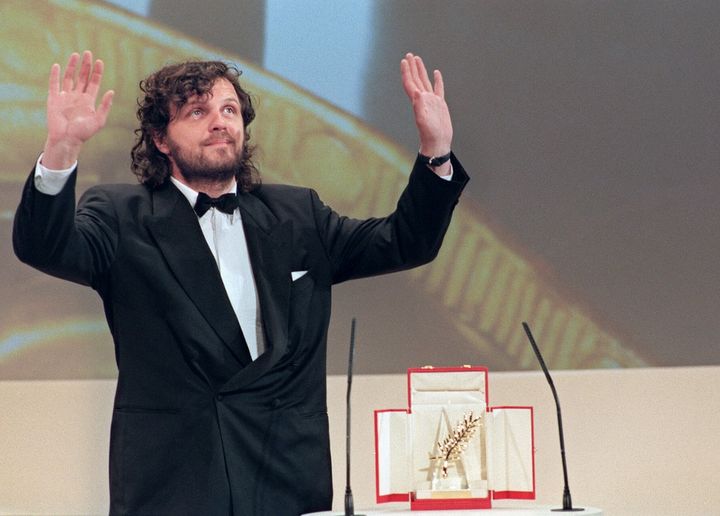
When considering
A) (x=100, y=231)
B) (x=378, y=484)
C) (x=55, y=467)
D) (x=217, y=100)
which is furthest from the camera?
(x=55, y=467)

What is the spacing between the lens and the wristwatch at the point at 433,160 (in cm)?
228

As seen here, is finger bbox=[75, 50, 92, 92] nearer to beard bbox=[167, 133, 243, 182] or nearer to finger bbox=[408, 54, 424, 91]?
beard bbox=[167, 133, 243, 182]

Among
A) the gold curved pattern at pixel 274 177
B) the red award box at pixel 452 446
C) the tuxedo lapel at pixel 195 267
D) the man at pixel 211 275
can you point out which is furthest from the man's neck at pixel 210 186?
the gold curved pattern at pixel 274 177

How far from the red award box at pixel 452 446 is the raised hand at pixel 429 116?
492 millimetres

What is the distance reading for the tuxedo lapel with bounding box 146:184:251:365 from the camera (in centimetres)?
222

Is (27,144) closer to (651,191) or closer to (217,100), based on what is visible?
(217,100)

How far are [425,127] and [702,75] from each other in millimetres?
1588

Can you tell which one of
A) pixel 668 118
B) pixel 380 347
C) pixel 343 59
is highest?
pixel 343 59

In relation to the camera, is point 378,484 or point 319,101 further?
point 319,101

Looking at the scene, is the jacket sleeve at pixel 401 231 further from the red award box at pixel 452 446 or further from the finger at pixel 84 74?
the finger at pixel 84 74

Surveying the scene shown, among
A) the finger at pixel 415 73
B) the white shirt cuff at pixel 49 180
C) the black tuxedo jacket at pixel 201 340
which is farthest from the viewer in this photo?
the finger at pixel 415 73

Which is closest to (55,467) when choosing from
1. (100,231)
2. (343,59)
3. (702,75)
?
(100,231)

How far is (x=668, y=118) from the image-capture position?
3.44m

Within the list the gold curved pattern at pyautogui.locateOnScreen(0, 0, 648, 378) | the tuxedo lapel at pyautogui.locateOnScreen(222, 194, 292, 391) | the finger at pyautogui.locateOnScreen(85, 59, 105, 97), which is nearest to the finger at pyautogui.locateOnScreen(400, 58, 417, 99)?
the tuxedo lapel at pyautogui.locateOnScreen(222, 194, 292, 391)
